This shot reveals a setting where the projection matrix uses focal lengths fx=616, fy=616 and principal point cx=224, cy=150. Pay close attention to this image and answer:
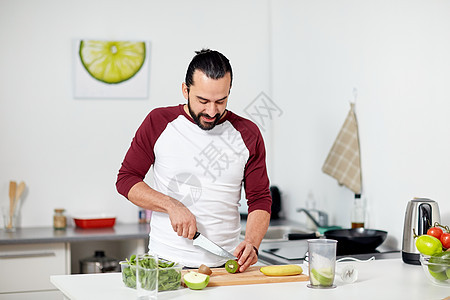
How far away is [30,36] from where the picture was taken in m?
3.70

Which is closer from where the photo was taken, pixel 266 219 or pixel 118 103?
pixel 266 219

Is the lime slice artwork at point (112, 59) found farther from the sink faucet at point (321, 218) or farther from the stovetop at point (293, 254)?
the stovetop at point (293, 254)

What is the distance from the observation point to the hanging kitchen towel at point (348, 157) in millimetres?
3178

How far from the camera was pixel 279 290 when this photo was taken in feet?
6.14

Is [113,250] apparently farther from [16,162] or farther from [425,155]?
[425,155]

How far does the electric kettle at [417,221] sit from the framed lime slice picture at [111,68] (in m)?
2.00

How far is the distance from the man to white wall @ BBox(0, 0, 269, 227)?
63.2 inches

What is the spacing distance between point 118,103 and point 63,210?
740mm

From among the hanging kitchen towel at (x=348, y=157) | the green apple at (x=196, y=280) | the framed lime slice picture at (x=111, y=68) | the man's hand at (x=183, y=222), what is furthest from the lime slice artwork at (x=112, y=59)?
the green apple at (x=196, y=280)

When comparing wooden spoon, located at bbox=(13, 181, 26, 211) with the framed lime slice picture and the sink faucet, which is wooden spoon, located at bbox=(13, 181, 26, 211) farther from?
the sink faucet

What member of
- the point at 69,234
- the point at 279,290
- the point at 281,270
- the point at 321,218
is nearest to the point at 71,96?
the point at 69,234

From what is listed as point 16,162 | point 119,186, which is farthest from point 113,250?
point 119,186

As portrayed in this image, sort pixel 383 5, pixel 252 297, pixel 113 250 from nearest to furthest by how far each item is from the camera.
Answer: pixel 252 297, pixel 383 5, pixel 113 250

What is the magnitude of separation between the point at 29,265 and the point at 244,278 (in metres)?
1.64
